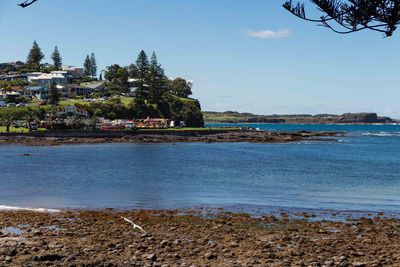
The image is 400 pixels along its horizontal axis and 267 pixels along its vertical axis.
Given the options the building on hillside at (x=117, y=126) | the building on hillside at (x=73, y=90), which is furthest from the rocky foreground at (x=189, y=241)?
the building on hillside at (x=73, y=90)

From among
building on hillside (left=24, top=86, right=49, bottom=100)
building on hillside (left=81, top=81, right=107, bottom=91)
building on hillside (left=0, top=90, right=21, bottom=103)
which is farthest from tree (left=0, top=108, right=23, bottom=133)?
building on hillside (left=81, top=81, right=107, bottom=91)

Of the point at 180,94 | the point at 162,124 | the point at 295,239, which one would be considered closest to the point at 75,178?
the point at 295,239

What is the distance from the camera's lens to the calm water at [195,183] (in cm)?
2620

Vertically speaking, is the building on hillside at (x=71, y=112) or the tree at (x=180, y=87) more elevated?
the tree at (x=180, y=87)

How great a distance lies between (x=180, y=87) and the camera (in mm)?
176000

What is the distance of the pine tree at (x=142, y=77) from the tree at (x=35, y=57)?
63.5 meters

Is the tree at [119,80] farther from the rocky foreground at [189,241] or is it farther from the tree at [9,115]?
the rocky foreground at [189,241]

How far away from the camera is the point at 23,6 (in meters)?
8.84

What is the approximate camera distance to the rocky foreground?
13.2m

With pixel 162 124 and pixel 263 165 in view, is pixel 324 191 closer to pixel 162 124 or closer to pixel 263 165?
pixel 263 165

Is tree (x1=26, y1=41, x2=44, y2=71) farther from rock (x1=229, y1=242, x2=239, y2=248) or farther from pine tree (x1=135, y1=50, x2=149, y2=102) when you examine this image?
rock (x1=229, y1=242, x2=239, y2=248)

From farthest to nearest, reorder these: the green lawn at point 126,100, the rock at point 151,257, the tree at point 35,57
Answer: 1. the tree at point 35,57
2. the green lawn at point 126,100
3. the rock at point 151,257

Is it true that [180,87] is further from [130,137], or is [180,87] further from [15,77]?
[130,137]

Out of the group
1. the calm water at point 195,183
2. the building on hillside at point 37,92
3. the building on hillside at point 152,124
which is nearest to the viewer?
the calm water at point 195,183
